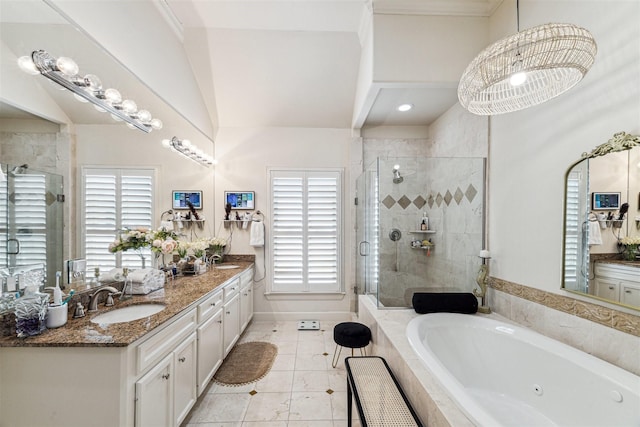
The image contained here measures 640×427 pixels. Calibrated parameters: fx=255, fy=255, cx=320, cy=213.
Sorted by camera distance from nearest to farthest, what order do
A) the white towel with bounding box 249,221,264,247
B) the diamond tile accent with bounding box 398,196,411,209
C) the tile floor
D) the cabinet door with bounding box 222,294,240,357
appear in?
the tile floor → the cabinet door with bounding box 222,294,240,357 → the diamond tile accent with bounding box 398,196,411,209 → the white towel with bounding box 249,221,264,247

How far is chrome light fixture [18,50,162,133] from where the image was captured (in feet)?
4.52

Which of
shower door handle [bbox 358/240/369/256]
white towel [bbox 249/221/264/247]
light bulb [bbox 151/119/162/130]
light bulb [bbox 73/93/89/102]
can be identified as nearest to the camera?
light bulb [bbox 73/93/89/102]

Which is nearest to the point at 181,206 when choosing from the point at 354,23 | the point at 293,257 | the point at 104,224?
the point at 104,224

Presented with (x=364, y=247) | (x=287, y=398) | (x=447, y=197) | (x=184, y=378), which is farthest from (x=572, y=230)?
(x=184, y=378)

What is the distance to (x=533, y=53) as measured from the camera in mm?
1062

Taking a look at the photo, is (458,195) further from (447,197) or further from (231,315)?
(231,315)

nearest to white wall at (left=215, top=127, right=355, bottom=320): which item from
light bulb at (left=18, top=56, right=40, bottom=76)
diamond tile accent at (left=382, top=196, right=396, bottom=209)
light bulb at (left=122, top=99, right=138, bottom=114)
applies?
diamond tile accent at (left=382, top=196, right=396, bottom=209)

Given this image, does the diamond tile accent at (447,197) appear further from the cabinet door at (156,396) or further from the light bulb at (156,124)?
the light bulb at (156,124)

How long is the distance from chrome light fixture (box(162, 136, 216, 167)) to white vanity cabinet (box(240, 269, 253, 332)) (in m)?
1.53

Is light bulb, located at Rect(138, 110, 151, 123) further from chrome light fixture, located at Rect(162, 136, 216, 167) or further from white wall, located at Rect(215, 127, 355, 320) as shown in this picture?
white wall, located at Rect(215, 127, 355, 320)

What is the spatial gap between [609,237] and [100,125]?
334 centimetres

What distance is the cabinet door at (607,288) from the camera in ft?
4.64

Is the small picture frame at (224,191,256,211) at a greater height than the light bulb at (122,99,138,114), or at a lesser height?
lesser

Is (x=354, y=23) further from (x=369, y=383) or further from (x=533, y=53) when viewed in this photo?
(x=369, y=383)
